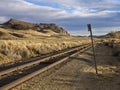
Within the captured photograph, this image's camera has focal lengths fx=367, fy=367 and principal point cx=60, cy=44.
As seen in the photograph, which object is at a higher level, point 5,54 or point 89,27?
point 89,27

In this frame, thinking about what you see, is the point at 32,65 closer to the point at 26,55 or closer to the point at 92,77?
the point at 92,77

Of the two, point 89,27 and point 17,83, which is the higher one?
point 89,27

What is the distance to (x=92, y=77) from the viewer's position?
18.1m

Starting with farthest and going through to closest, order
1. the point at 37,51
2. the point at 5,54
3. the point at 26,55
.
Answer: the point at 37,51, the point at 26,55, the point at 5,54

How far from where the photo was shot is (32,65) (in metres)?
24.7

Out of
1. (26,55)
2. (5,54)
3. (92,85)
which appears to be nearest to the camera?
(92,85)

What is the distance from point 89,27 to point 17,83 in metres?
6.63

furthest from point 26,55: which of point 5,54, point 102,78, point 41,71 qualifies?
point 102,78

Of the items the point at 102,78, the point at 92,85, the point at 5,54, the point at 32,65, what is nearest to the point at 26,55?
the point at 5,54

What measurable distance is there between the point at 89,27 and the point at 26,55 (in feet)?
60.9

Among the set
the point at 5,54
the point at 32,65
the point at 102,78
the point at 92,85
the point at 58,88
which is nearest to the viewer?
the point at 58,88

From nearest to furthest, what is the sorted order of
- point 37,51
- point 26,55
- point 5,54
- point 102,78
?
point 102,78 < point 5,54 < point 26,55 < point 37,51

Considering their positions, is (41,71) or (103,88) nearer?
(103,88)

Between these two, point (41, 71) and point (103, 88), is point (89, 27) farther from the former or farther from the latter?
point (103, 88)
